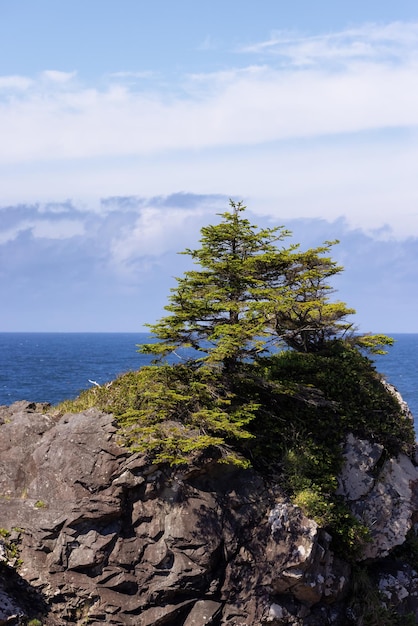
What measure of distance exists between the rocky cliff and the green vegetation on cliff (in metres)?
0.84

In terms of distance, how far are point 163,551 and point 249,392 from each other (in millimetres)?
6273

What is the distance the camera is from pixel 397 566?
21297mm

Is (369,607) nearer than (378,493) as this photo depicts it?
Yes

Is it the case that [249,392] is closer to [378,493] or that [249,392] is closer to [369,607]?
[378,493]

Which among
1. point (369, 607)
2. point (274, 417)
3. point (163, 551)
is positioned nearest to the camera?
point (163, 551)

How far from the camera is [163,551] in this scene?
1866 cm

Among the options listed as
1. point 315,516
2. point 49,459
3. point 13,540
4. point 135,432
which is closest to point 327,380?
point 315,516

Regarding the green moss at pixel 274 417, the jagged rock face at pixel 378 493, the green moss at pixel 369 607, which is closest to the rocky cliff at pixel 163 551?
the green moss at pixel 369 607

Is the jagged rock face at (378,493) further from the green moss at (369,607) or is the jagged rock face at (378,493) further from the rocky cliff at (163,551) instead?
the green moss at (369,607)

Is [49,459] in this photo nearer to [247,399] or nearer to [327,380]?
[247,399]

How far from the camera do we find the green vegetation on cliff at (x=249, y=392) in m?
19.7

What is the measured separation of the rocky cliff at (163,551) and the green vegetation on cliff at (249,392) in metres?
0.84

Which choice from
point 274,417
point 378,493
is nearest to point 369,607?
point 378,493

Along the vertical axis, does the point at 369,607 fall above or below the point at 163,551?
below
